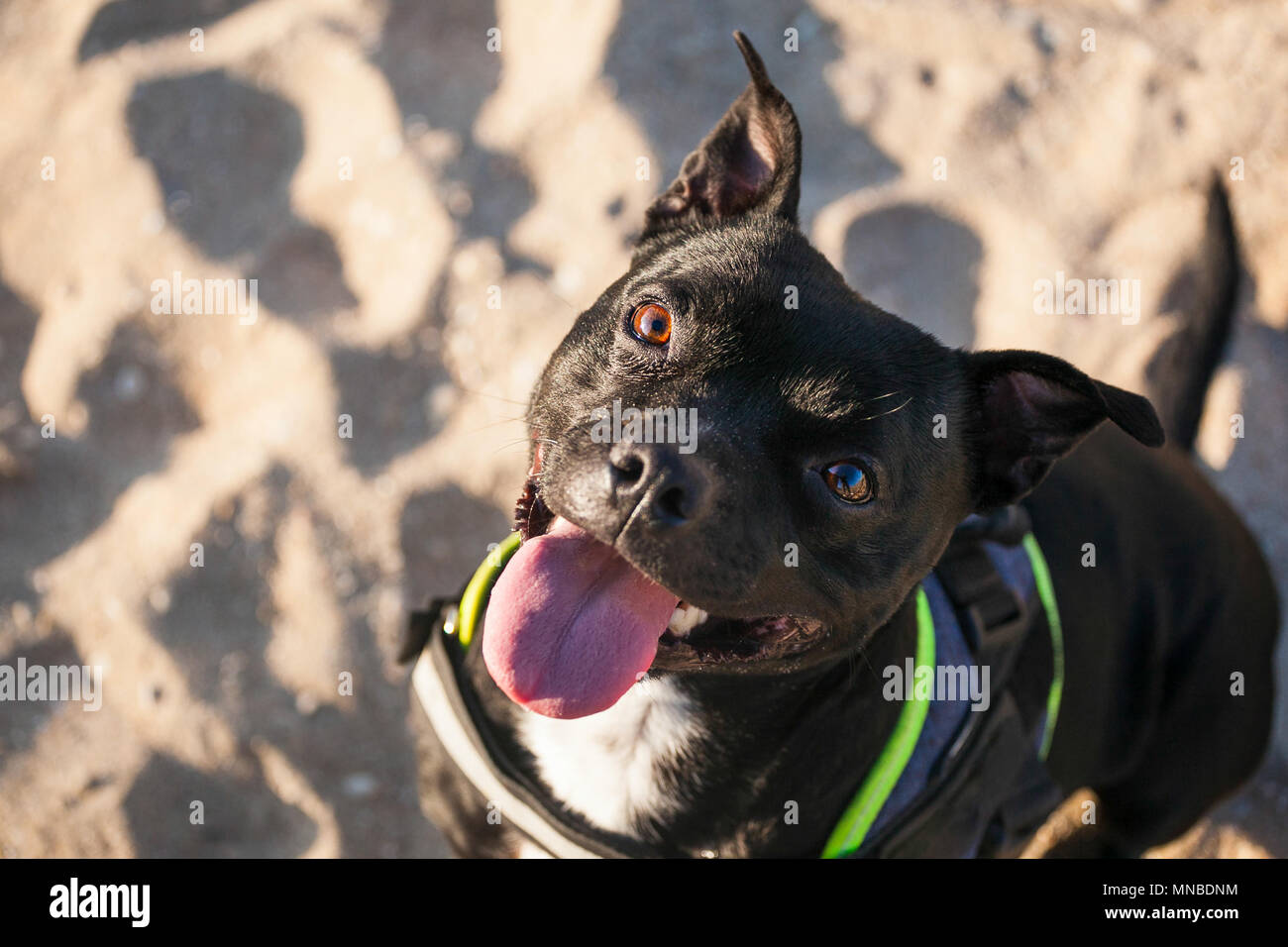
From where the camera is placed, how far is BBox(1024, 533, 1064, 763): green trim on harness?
2.66m

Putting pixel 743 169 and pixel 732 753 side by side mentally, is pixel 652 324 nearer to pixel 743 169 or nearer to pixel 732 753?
pixel 743 169

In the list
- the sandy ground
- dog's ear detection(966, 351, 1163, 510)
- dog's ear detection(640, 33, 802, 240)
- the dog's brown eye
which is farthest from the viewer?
the sandy ground

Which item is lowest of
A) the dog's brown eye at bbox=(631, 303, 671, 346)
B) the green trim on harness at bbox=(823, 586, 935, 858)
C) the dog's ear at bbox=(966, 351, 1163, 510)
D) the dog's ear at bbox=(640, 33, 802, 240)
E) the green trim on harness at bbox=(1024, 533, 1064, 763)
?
the green trim on harness at bbox=(823, 586, 935, 858)

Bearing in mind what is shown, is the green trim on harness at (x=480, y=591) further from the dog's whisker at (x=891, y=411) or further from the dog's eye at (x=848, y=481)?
the dog's whisker at (x=891, y=411)

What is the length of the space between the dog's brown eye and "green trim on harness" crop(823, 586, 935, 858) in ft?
3.31

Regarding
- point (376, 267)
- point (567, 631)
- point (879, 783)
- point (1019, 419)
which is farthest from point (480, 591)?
point (376, 267)

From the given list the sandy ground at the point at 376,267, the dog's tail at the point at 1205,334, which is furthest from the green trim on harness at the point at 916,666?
the dog's tail at the point at 1205,334

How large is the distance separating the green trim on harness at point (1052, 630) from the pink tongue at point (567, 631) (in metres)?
1.07

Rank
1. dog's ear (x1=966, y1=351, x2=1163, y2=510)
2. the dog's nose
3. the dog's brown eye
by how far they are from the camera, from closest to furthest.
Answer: the dog's nose < the dog's brown eye < dog's ear (x1=966, y1=351, x2=1163, y2=510)

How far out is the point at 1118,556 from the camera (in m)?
2.86

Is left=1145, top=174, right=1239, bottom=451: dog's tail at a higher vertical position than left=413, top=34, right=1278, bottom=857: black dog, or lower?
higher

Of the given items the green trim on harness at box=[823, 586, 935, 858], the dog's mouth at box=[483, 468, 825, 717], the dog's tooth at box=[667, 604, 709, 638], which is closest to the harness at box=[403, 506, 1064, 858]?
the green trim on harness at box=[823, 586, 935, 858]

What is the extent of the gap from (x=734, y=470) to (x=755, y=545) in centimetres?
15

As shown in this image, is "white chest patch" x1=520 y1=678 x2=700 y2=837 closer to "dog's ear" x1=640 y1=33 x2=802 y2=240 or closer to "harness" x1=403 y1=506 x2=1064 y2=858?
"harness" x1=403 y1=506 x2=1064 y2=858
